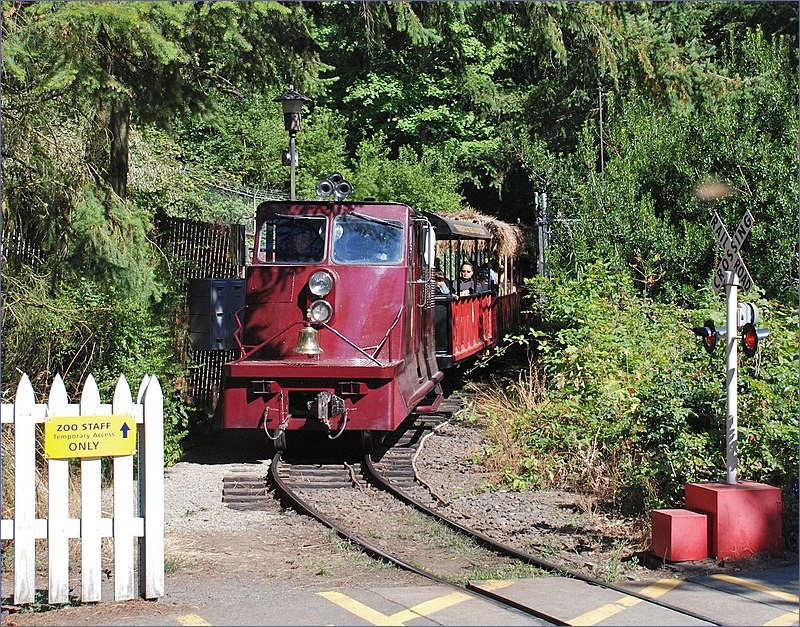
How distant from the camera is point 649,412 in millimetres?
9750

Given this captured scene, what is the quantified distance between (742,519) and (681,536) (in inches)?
20.6

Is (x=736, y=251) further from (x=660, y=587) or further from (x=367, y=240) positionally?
(x=367, y=240)

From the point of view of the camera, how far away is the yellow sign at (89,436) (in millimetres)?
6531

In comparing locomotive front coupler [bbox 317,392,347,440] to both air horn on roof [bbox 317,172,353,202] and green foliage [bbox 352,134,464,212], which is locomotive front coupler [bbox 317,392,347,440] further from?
green foliage [bbox 352,134,464,212]

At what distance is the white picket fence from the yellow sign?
46 millimetres

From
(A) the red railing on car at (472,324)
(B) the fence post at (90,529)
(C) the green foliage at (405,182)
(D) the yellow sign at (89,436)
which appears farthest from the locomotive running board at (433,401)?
(C) the green foliage at (405,182)

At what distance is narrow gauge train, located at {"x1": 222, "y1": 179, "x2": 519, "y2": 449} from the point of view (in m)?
11.8

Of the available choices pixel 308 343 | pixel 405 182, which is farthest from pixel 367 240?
pixel 405 182

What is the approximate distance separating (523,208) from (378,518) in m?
24.7

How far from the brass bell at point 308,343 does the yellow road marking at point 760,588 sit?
5708 mm

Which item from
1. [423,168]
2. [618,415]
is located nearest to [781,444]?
[618,415]

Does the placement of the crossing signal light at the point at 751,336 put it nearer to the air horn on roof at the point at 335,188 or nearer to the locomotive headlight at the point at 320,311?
the locomotive headlight at the point at 320,311

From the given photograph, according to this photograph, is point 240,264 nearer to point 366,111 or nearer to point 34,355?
point 34,355

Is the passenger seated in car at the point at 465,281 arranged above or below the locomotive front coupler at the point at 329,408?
above
